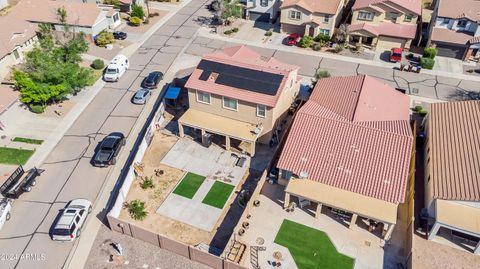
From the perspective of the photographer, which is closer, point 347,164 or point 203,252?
point 203,252

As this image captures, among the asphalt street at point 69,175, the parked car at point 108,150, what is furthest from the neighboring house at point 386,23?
the parked car at point 108,150

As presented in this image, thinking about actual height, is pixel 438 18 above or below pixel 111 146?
above

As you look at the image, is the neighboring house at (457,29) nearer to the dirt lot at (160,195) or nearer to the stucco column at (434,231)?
the stucco column at (434,231)

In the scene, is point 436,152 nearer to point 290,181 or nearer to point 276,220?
point 290,181

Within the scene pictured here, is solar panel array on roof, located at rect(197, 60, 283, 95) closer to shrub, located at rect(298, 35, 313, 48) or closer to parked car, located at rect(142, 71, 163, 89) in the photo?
parked car, located at rect(142, 71, 163, 89)

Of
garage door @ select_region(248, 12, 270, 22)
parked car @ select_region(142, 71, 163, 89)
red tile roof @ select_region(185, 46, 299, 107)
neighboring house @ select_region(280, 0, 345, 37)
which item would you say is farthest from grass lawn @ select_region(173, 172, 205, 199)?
garage door @ select_region(248, 12, 270, 22)

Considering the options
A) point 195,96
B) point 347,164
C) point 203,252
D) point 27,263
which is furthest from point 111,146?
point 347,164

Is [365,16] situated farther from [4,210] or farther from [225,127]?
[4,210]

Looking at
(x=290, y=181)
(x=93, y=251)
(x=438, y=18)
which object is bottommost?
(x=93, y=251)
